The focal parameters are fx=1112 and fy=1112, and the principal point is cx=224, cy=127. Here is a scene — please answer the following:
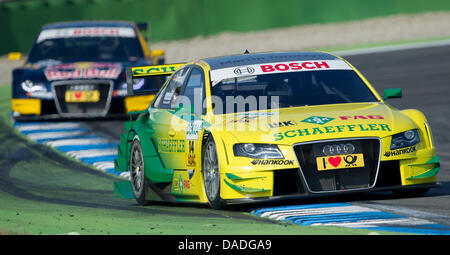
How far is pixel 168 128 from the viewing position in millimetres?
9461

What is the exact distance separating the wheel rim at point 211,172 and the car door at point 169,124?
48cm

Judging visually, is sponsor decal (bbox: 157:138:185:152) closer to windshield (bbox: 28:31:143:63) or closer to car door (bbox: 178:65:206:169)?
car door (bbox: 178:65:206:169)

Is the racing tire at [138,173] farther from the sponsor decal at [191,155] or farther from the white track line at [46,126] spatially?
the white track line at [46,126]

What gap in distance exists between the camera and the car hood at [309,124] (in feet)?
26.9

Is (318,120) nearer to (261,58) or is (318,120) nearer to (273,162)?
(273,162)

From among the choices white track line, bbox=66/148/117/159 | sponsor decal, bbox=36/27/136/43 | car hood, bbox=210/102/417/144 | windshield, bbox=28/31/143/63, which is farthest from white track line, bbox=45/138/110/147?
car hood, bbox=210/102/417/144

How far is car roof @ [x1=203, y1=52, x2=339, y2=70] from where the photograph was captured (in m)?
9.53

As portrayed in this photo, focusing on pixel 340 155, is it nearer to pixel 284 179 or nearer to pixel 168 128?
pixel 284 179

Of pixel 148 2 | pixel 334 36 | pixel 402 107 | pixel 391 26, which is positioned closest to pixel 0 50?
pixel 148 2

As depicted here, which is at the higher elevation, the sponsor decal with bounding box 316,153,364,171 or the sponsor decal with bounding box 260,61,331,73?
the sponsor decal with bounding box 260,61,331,73

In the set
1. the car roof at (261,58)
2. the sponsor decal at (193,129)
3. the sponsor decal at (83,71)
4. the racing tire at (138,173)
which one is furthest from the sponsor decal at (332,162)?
the sponsor decal at (83,71)

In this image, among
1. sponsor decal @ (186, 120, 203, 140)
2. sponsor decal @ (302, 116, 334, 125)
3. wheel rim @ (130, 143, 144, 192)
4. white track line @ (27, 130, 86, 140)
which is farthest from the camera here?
white track line @ (27, 130, 86, 140)
